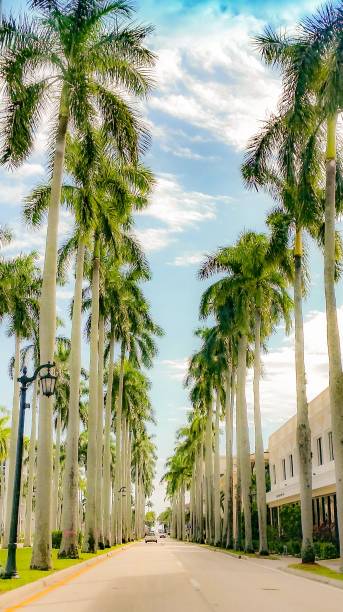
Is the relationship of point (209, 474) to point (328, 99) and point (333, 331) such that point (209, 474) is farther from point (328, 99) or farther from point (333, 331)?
point (328, 99)

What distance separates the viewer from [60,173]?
21422 millimetres

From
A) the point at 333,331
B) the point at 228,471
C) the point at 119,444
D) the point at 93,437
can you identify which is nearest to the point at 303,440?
the point at 333,331

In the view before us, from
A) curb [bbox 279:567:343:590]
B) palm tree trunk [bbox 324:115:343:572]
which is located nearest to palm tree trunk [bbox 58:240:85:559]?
curb [bbox 279:567:343:590]

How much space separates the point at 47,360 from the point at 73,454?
9043 millimetres

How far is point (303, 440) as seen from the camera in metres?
24.7

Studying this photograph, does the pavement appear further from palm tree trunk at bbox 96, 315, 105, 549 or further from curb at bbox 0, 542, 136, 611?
palm tree trunk at bbox 96, 315, 105, 549

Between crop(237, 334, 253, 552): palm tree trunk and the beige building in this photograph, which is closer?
the beige building

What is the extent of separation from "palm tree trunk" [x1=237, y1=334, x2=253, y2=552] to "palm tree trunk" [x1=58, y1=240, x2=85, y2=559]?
11.8 m

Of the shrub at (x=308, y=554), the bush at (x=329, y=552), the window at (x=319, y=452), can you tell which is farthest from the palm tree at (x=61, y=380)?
the shrub at (x=308, y=554)

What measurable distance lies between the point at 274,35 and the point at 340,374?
11378mm

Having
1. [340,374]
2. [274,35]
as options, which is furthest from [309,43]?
[340,374]

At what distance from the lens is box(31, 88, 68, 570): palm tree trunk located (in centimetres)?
1858

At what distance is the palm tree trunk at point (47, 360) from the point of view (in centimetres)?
1858

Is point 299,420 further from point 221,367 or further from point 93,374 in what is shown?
point 221,367
